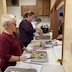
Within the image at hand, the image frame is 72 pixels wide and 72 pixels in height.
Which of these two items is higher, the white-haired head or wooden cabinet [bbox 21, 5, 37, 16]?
wooden cabinet [bbox 21, 5, 37, 16]

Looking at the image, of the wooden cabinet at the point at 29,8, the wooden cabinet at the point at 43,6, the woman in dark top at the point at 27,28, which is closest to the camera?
the woman in dark top at the point at 27,28

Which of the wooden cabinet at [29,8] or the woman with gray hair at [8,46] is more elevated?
the wooden cabinet at [29,8]

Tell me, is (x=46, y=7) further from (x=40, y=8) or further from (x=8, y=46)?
(x=8, y=46)

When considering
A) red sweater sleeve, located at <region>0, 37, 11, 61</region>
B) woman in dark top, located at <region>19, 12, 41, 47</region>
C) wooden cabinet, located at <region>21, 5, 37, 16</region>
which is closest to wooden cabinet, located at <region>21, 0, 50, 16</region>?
wooden cabinet, located at <region>21, 5, 37, 16</region>

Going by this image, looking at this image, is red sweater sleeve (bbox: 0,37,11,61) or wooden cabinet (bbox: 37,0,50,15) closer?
red sweater sleeve (bbox: 0,37,11,61)

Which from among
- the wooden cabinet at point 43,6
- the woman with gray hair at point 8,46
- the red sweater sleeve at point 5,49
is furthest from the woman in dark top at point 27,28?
the wooden cabinet at point 43,6

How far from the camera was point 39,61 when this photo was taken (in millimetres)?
1671

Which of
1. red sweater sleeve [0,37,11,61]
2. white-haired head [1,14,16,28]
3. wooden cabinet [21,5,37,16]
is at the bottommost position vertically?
red sweater sleeve [0,37,11,61]

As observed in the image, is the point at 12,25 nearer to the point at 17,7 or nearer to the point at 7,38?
the point at 7,38

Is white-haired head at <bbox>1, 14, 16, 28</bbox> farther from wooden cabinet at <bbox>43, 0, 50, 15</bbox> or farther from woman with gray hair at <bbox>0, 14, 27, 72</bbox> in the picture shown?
wooden cabinet at <bbox>43, 0, 50, 15</bbox>

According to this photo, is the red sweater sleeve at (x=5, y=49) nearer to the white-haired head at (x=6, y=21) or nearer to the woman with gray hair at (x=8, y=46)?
the woman with gray hair at (x=8, y=46)

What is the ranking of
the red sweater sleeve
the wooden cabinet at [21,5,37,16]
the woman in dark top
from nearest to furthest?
1. the red sweater sleeve
2. the woman in dark top
3. the wooden cabinet at [21,5,37,16]

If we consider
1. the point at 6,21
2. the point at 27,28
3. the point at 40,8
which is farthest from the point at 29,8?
the point at 6,21

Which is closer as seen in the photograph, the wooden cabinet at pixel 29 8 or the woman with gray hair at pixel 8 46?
the woman with gray hair at pixel 8 46
